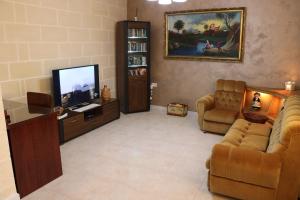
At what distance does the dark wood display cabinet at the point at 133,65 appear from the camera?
207 inches

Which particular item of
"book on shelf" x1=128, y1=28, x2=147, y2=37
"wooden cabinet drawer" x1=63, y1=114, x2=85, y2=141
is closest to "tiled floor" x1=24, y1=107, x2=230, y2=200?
"wooden cabinet drawer" x1=63, y1=114, x2=85, y2=141

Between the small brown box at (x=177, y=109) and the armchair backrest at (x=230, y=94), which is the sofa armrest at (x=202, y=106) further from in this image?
the small brown box at (x=177, y=109)

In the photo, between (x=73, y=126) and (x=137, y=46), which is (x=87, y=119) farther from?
(x=137, y=46)

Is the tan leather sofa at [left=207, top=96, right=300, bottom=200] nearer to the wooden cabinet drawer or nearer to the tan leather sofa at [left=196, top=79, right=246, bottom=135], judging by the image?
the tan leather sofa at [left=196, top=79, right=246, bottom=135]

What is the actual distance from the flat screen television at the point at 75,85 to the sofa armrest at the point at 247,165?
2.70 meters

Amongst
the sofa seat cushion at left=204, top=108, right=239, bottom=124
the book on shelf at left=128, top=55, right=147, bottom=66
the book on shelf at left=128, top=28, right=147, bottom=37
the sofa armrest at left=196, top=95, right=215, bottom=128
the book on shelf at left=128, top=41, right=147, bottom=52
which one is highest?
the book on shelf at left=128, top=28, right=147, bottom=37

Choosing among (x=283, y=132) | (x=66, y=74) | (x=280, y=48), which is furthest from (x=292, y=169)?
(x=66, y=74)

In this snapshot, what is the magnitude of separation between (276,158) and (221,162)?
1.60ft

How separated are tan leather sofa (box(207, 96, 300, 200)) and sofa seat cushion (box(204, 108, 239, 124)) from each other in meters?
1.56

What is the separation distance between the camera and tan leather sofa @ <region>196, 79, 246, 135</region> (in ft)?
14.0

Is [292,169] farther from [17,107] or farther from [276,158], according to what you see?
[17,107]

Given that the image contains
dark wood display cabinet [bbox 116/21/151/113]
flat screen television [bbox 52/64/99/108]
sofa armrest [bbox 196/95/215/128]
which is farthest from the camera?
dark wood display cabinet [bbox 116/21/151/113]

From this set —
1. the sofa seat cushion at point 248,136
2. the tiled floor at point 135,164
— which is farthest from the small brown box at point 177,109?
the sofa seat cushion at point 248,136

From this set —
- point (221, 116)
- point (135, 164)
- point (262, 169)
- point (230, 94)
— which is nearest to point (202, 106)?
point (221, 116)
